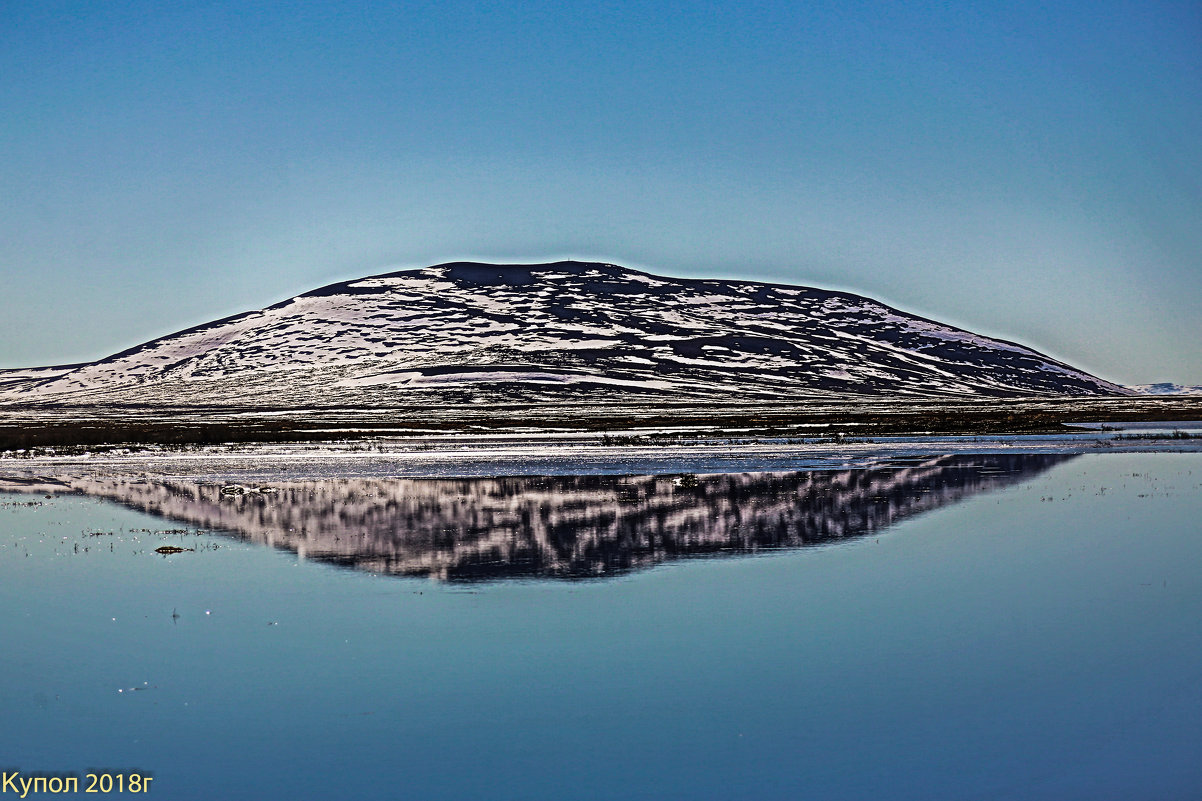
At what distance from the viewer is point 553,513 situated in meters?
33.0

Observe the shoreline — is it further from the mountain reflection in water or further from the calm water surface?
the calm water surface

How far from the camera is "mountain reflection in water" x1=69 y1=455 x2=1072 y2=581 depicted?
2530 centimetres

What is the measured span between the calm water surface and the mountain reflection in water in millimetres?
239

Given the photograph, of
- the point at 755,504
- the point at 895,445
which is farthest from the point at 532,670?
the point at 895,445

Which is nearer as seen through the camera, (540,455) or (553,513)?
(553,513)

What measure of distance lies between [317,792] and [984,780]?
6.50m

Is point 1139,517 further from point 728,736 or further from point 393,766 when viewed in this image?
point 393,766

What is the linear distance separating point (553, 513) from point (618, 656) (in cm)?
1720

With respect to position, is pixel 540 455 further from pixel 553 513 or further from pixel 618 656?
pixel 618 656

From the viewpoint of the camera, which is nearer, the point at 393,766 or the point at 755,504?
the point at 393,766

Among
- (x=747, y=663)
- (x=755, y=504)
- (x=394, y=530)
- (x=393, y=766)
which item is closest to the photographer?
(x=393, y=766)

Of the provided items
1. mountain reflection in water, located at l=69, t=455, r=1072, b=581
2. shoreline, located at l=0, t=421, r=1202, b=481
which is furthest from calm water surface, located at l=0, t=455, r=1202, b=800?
shoreline, located at l=0, t=421, r=1202, b=481

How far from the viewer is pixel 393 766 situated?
38.3 ft

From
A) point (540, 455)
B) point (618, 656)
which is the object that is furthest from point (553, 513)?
point (540, 455)
